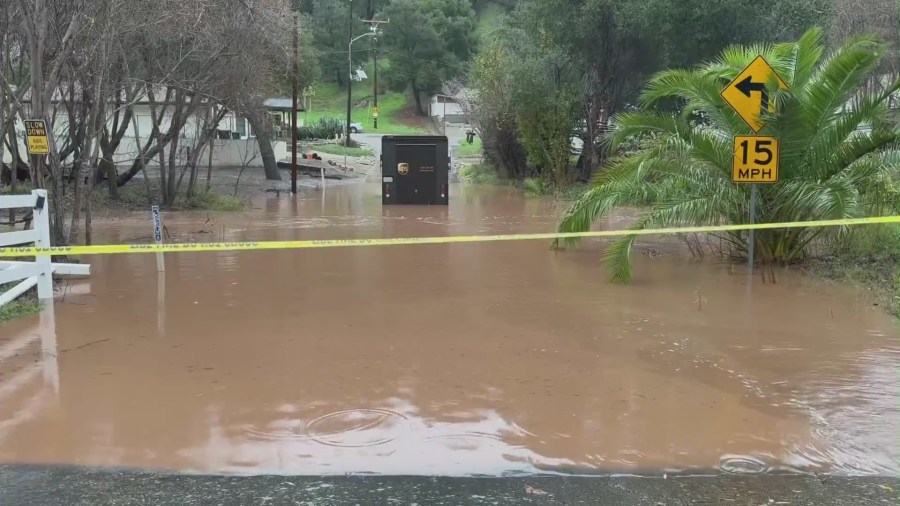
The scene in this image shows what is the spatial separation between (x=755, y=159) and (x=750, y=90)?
843 mm

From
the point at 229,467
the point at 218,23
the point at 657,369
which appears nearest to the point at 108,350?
the point at 229,467

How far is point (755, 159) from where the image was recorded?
9.27 metres

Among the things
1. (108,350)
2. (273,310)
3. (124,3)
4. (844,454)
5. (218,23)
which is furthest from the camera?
(218,23)

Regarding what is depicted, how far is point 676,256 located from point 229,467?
922cm

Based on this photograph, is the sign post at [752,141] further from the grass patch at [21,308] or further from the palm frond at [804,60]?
the grass patch at [21,308]

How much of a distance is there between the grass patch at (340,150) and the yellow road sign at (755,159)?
4257cm

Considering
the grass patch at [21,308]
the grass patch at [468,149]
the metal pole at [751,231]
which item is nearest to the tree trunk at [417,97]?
the grass patch at [468,149]

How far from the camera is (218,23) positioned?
16062 mm

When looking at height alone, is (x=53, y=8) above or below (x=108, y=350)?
above

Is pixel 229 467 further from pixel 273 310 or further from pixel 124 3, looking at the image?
pixel 124 3

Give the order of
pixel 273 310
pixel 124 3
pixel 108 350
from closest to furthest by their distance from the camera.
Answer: pixel 108 350 → pixel 273 310 → pixel 124 3

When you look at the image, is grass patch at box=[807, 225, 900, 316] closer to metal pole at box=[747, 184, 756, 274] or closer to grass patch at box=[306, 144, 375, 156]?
metal pole at box=[747, 184, 756, 274]

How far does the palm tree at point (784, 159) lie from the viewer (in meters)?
10.1

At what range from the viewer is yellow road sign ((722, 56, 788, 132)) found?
30.2 ft
